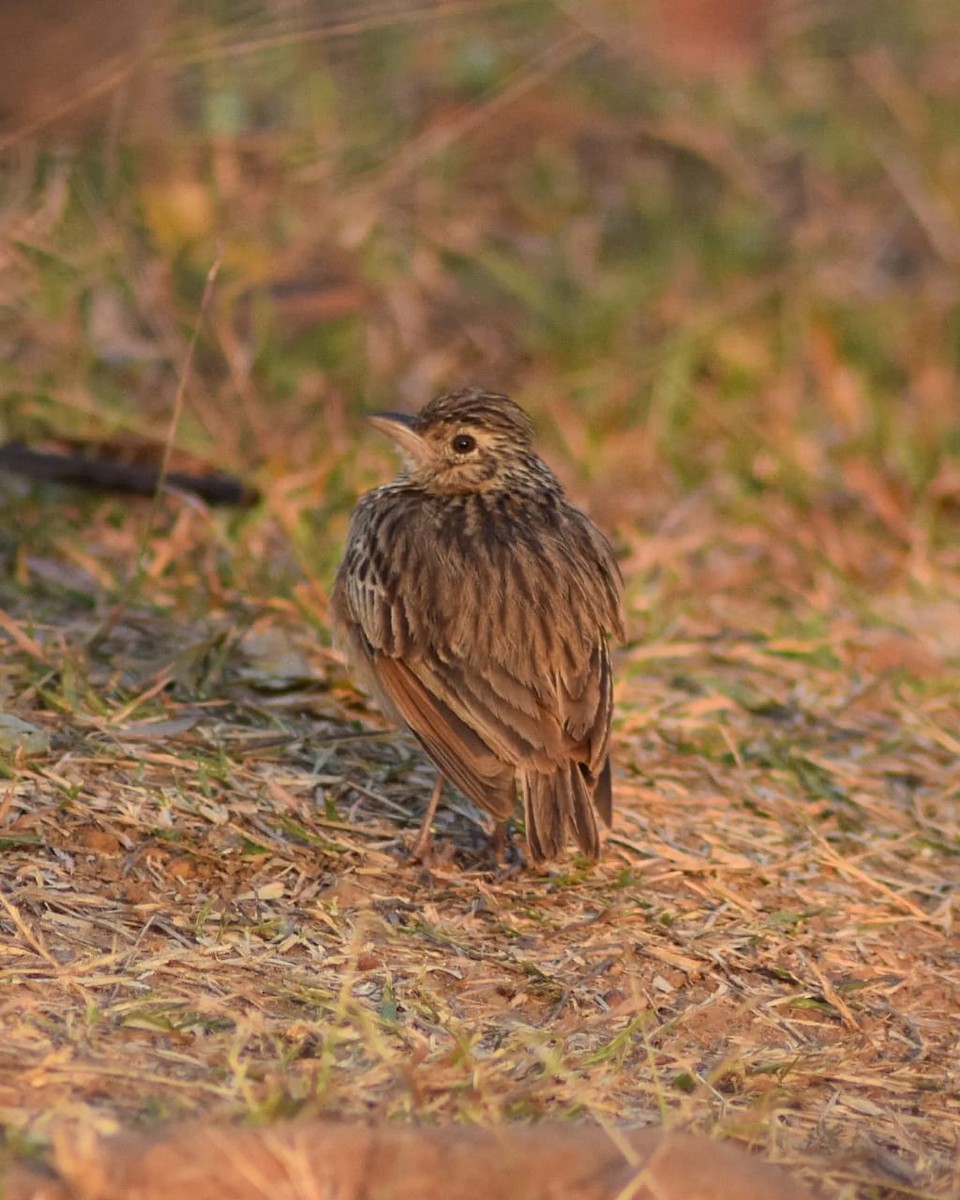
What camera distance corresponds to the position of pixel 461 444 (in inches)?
213

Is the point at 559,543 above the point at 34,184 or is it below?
below

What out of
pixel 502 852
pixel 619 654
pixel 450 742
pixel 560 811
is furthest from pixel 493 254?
pixel 560 811

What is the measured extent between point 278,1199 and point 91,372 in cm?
498

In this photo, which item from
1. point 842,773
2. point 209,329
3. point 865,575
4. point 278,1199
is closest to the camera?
point 278,1199

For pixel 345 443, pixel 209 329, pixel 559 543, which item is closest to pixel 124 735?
pixel 559 543

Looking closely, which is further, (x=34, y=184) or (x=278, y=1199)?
(x=34, y=184)

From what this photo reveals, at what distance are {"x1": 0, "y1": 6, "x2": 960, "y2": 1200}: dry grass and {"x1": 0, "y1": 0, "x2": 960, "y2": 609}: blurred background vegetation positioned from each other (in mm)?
27

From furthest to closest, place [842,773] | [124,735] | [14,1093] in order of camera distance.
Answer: [842,773] < [124,735] < [14,1093]

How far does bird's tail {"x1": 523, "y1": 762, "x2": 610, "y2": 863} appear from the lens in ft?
15.0

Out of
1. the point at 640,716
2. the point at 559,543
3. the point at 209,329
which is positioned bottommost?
the point at 640,716

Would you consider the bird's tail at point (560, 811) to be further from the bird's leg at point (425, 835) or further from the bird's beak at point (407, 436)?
the bird's beak at point (407, 436)

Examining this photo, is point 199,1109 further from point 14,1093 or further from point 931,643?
point 931,643

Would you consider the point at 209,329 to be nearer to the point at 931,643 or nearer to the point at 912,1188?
the point at 931,643

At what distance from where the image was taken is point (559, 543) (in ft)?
16.8
